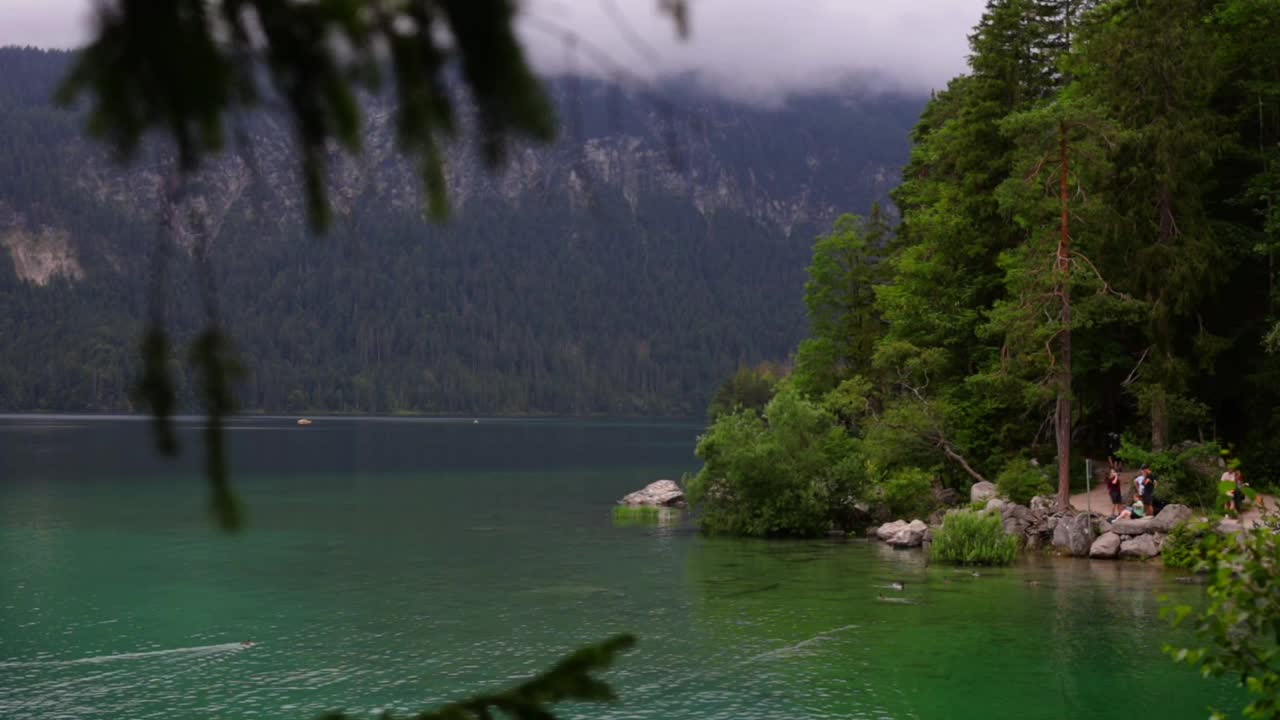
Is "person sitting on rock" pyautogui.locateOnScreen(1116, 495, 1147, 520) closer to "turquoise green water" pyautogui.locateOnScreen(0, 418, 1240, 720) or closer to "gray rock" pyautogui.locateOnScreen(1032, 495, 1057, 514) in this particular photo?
"gray rock" pyautogui.locateOnScreen(1032, 495, 1057, 514)

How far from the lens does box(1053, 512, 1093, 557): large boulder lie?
1405 inches

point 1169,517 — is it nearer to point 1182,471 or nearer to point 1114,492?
point 1114,492

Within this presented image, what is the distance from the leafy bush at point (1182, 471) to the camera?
35812mm

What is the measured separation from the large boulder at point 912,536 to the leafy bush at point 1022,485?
10.9ft

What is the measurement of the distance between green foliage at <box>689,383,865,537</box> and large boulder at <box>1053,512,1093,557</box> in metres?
8.23

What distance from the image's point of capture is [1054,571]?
32.9 metres

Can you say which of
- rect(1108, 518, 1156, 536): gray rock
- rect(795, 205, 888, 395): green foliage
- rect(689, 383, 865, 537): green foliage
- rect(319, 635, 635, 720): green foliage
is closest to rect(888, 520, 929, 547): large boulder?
rect(689, 383, 865, 537): green foliage

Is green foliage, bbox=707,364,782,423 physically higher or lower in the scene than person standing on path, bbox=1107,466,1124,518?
higher

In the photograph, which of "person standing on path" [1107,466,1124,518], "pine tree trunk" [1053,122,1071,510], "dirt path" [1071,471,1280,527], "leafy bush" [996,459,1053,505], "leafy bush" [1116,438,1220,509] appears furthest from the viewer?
"leafy bush" [996,459,1053,505]

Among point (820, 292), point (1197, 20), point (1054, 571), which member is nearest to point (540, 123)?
point (1054, 571)

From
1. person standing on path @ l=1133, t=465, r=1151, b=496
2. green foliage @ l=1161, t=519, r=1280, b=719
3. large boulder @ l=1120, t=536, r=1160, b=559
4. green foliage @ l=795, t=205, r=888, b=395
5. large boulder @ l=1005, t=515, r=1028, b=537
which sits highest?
green foliage @ l=795, t=205, r=888, b=395

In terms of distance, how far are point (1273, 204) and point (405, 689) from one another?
3260 centimetres

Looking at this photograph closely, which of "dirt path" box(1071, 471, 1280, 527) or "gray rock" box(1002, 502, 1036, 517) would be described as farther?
"dirt path" box(1071, 471, 1280, 527)

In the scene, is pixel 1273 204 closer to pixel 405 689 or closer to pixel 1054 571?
pixel 1054 571
